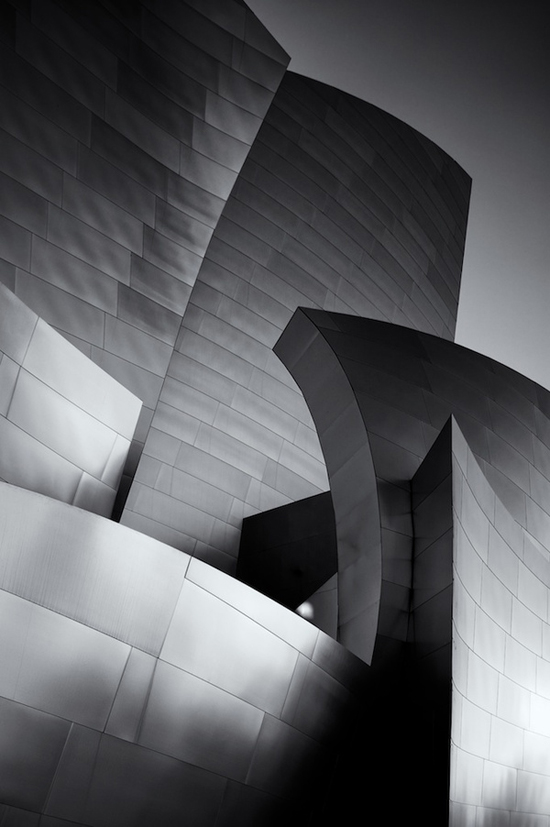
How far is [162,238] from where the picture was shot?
14.1m

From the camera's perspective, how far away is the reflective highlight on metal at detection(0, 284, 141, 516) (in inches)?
336

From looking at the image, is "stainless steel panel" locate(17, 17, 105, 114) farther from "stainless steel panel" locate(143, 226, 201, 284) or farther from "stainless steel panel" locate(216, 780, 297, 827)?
"stainless steel panel" locate(216, 780, 297, 827)

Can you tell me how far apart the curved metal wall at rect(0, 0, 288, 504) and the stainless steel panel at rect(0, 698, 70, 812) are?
6.92m

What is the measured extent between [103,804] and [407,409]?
700 centimetres

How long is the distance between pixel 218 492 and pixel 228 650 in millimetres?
9907

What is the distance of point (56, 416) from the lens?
9.21m

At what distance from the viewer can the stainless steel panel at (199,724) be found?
21.5ft

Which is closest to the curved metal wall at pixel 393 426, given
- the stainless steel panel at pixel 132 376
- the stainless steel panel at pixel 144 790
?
the stainless steel panel at pixel 132 376

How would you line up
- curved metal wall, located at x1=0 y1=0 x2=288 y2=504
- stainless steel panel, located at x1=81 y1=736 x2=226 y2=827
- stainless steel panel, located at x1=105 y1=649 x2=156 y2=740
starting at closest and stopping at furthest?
stainless steel panel, located at x1=81 y1=736 x2=226 y2=827 < stainless steel panel, located at x1=105 y1=649 x2=156 y2=740 < curved metal wall, located at x1=0 y1=0 x2=288 y2=504

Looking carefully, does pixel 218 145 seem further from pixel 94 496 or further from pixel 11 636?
pixel 11 636

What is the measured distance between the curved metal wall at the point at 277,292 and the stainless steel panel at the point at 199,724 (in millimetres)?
8489

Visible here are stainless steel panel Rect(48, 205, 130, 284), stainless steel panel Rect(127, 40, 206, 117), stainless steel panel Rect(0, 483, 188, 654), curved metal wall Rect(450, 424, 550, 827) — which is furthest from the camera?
stainless steel panel Rect(127, 40, 206, 117)

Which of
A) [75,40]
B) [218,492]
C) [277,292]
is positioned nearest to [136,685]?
[218,492]

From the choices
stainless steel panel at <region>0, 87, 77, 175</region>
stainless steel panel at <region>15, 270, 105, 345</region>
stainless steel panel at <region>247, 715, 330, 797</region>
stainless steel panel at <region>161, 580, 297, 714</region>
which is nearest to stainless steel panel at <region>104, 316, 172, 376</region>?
stainless steel panel at <region>15, 270, 105, 345</region>
